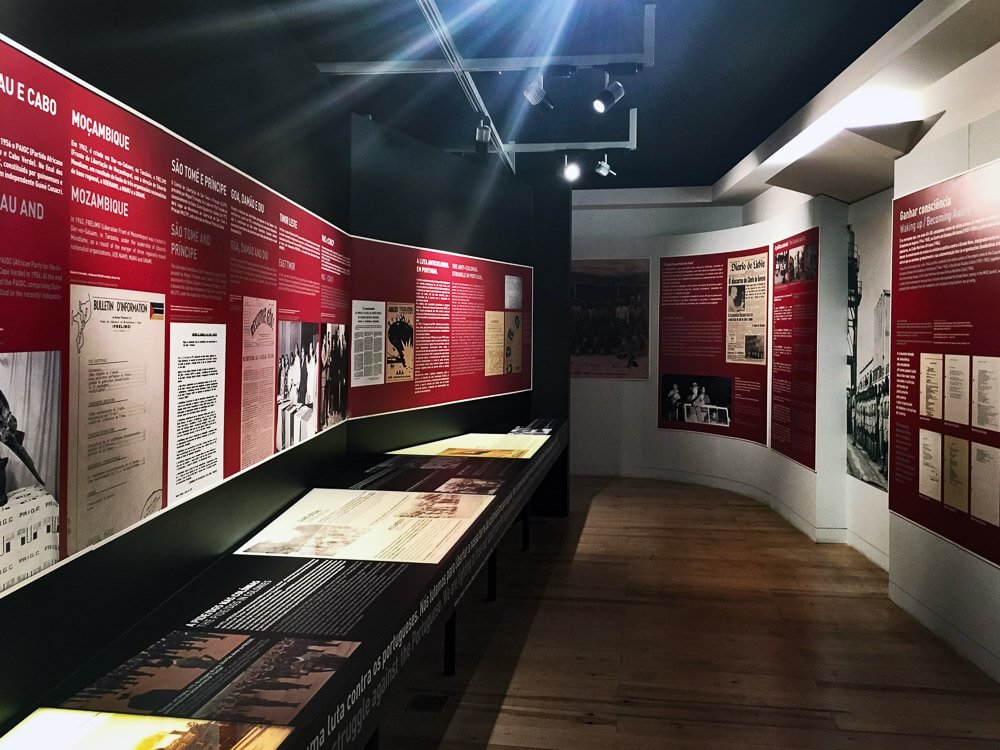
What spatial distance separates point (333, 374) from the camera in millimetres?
3873

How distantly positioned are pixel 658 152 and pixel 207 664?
21.7 ft

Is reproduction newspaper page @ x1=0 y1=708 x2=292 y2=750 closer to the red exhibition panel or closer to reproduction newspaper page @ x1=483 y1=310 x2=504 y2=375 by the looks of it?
the red exhibition panel

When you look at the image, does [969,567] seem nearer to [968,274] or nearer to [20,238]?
[968,274]

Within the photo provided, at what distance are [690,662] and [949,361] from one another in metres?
1.91

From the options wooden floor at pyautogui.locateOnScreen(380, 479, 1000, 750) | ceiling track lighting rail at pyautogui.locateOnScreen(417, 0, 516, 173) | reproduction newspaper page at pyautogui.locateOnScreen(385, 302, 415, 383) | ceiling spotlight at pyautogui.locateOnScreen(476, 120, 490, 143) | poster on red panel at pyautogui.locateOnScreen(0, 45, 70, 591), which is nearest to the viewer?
poster on red panel at pyautogui.locateOnScreen(0, 45, 70, 591)

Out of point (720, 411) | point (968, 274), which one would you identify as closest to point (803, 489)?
point (720, 411)

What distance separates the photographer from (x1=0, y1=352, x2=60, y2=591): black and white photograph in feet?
4.95

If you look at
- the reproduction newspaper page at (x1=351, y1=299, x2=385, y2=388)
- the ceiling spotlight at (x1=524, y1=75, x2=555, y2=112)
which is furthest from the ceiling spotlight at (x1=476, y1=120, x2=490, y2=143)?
the reproduction newspaper page at (x1=351, y1=299, x2=385, y2=388)

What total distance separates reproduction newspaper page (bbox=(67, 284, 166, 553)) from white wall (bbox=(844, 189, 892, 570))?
15.4 ft

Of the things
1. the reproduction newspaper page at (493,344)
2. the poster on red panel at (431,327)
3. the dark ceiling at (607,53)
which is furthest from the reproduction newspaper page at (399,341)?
the dark ceiling at (607,53)

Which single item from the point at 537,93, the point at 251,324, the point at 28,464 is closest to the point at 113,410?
the point at 28,464

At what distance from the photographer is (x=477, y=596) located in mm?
4609

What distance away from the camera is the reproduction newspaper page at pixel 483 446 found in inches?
181

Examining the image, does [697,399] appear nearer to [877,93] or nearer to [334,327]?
[877,93]
